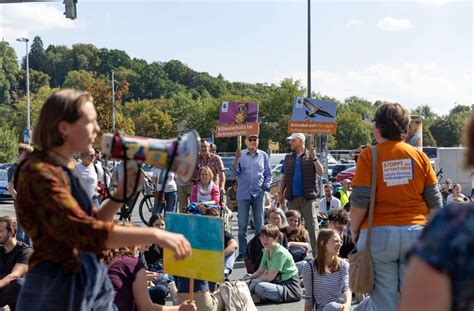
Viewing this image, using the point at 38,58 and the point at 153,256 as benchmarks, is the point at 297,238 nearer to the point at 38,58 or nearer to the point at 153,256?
the point at 153,256

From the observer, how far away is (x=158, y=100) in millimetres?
98375

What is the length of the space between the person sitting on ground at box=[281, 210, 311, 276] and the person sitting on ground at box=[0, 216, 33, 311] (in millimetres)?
3846

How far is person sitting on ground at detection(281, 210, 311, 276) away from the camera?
991 centimetres

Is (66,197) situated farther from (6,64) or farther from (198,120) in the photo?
(6,64)

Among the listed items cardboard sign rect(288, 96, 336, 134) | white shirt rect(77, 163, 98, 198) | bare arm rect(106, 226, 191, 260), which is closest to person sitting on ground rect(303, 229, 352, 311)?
Answer: white shirt rect(77, 163, 98, 198)

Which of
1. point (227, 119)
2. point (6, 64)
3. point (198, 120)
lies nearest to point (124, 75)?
point (6, 64)

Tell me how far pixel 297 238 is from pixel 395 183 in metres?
5.25

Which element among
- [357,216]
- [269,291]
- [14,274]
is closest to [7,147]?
[269,291]

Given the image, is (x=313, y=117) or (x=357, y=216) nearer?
(x=357, y=216)

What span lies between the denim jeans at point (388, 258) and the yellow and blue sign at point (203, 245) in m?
1.16

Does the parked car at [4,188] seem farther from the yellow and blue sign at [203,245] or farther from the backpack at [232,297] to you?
the yellow and blue sign at [203,245]

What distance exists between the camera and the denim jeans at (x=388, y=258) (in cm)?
504

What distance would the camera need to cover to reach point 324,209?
1345cm

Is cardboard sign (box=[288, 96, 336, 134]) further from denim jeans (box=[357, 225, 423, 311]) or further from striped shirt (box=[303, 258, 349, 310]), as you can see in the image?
denim jeans (box=[357, 225, 423, 311])
